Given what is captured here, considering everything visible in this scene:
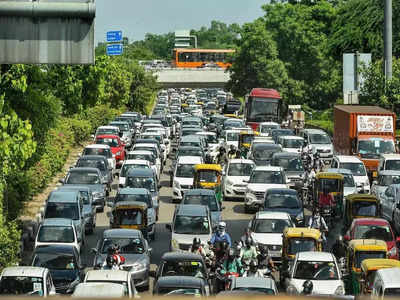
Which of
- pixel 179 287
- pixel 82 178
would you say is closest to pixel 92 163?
pixel 82 178

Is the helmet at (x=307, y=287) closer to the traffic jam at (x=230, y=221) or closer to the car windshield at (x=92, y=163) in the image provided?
the traffic jam at (x=230, y=221)

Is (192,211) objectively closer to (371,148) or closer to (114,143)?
(371,148)

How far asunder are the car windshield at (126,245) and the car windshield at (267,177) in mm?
12877

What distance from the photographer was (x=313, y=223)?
89.3 ft

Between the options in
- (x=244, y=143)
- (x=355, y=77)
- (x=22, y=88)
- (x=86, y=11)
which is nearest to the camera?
(x=86, y=11)

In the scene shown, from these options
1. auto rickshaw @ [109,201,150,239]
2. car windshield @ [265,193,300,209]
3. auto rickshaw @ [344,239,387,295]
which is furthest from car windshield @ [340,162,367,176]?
auto rickshaw @ [344,239,387,295]

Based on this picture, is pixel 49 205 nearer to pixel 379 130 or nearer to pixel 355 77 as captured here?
Result: pixel 379 130

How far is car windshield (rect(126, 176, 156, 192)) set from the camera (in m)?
37.1

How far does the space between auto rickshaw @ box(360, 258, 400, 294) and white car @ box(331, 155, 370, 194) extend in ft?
→ 59.5

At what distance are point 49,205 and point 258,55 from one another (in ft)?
201

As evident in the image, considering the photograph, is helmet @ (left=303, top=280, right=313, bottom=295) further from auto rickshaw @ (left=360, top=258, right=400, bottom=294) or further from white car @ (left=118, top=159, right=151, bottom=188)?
white car @ (left=118, top=159, right=151, bottom=188)

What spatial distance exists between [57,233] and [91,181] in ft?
34.8

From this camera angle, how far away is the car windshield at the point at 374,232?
87.5 feet

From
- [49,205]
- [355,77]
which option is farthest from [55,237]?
[355,77]
